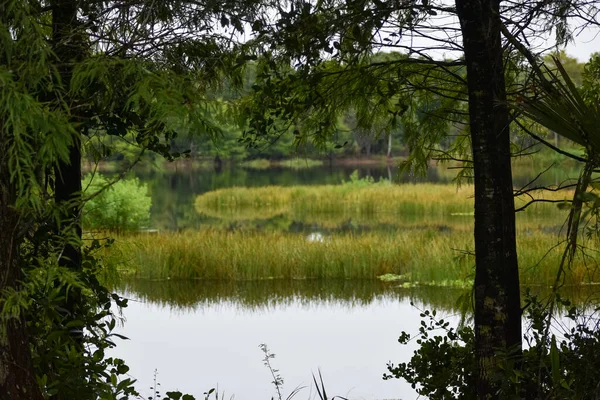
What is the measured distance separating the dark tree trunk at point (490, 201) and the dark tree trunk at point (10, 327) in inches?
99.9

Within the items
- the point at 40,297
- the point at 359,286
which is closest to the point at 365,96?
the point at 40,297

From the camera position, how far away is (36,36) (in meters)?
3.61

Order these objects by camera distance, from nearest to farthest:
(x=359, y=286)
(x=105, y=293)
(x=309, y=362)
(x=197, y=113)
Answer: (x=197, y=113) < (x=105, y=293) < (x=309, y=362) < (x=359, y=286)

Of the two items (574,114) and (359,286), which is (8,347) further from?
(359,286)

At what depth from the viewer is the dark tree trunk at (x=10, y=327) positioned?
3977 millimetres

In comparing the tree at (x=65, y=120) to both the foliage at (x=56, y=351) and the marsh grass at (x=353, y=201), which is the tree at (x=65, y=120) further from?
the marsh grass at (x=353, y=201)

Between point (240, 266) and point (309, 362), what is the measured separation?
5.31 meters

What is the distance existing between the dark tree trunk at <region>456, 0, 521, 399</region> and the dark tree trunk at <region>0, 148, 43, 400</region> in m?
2.54

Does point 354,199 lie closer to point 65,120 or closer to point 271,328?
point 271,328

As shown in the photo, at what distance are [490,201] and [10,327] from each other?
269cm

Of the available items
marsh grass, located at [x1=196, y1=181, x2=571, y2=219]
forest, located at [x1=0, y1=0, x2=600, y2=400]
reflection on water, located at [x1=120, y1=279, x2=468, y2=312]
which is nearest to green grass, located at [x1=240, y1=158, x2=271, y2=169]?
marsh grass, located at [x1=196, y1=181, x2=571, y2=219]

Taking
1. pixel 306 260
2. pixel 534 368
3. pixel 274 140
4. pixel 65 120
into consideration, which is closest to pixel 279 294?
pixel 306 260

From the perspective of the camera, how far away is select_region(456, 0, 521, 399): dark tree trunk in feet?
15.8

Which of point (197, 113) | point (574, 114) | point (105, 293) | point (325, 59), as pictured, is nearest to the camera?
point (197, 113)
